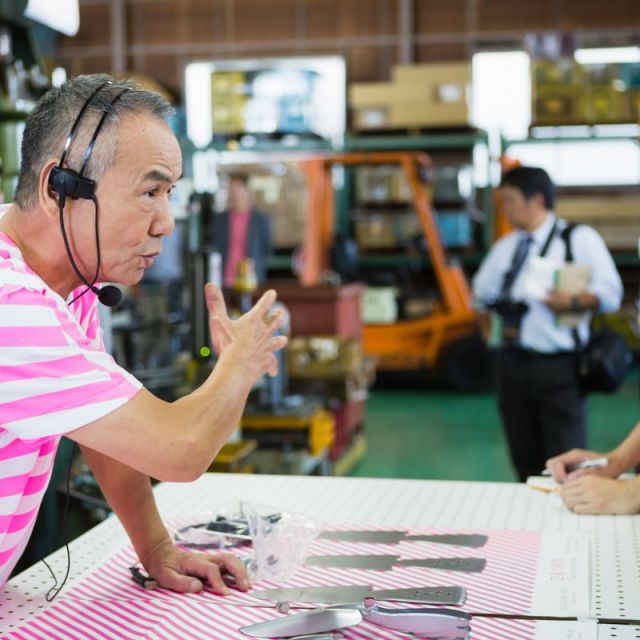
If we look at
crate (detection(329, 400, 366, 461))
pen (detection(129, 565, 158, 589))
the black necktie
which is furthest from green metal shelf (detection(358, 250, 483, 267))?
pen (detection(129, 565, 158, 589))

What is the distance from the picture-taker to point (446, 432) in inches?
320

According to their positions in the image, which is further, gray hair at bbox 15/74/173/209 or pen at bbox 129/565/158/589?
pen at bbox 129/565/158/589

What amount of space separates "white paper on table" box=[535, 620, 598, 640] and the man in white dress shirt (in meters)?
3.19

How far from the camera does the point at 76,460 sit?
378cm

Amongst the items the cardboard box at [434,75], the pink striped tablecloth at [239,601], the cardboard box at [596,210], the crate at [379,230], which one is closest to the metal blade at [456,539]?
the pink striped tablecloth at [239,601]

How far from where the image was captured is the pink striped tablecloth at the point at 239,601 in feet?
5.16

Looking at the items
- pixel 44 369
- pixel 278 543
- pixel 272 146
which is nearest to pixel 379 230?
pixel 272 146

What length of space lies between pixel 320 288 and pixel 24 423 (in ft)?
19.2

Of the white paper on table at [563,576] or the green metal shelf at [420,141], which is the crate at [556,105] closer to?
the green metal shelf at [420,141]

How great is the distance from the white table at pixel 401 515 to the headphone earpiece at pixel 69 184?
27.5 inches

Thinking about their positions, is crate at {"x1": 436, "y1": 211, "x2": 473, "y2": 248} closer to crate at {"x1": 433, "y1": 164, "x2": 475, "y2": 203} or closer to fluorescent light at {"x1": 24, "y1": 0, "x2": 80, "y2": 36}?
crate at {"x1": 433, "y1": 164, "x2": 475, "y2": 203}

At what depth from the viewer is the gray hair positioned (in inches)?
61.4

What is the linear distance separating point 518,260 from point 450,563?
324 cm

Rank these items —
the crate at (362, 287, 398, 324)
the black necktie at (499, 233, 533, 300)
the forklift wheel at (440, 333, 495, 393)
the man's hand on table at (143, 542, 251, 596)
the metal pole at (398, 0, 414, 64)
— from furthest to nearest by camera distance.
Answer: the metal pole at (398, 0, 414, 64) → the crate at (362, 287, 398, 324) → the forklift wheel at (440, 333, 495, 393) → the black necktie at (499, 233, 533, 300) → the man's hand on table at (143, 542, 251, 596)
